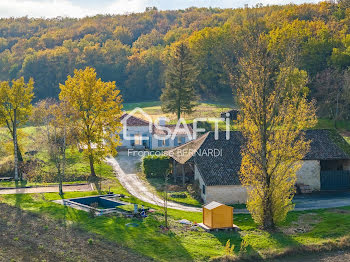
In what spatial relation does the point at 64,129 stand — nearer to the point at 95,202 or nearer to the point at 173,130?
the point at 95,202

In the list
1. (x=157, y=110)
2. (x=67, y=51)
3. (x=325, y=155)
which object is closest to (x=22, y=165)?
(x=325, y=155)

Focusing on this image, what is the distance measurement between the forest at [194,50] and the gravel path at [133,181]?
48.5ft

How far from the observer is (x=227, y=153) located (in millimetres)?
40500

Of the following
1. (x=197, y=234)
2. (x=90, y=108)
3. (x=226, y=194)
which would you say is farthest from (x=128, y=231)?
(x=90, y=108)

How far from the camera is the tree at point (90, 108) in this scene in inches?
1715

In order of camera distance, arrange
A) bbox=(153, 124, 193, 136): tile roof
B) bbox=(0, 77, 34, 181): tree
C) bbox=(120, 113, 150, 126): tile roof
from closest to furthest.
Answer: bbox=(0, 77, 34, 181): tree < bbox=(153, 124, 193, 136): tile roof < bbox=(120, 113, 150, 126): tile roof

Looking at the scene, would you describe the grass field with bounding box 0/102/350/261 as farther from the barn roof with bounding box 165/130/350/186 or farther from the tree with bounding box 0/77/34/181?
the tree with bounding box 0/77/34/181

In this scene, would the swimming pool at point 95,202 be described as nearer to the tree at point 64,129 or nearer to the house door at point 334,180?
the tree at point 64,129

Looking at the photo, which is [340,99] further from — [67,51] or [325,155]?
[67,51]

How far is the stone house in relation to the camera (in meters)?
37.3

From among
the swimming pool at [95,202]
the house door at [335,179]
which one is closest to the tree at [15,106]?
the swimming pool at [95,202]

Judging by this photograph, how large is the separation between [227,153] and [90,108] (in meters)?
13.3

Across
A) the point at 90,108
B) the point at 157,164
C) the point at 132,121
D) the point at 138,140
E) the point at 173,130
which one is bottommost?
the point at 157,164

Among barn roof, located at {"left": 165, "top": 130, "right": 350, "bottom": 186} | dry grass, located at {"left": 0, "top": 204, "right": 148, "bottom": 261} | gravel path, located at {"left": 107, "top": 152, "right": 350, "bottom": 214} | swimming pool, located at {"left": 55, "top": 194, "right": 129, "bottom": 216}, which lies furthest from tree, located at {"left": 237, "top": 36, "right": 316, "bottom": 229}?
swimming pool, located at {"left": 55, "top": 194, "right": 129, "bottom": 216}
